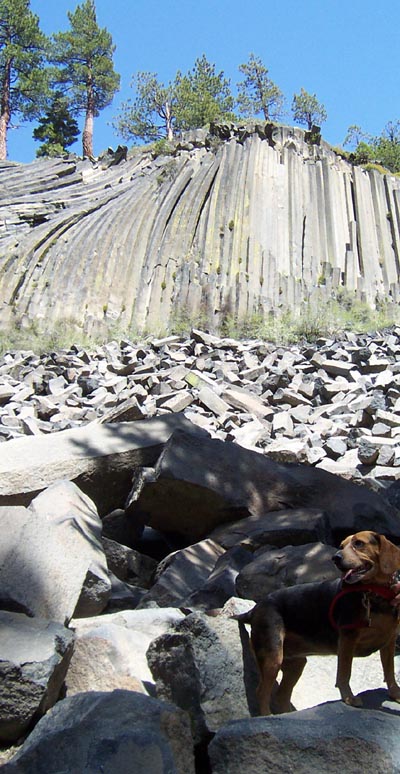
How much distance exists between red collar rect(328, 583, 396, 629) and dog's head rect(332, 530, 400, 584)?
0.02 meters

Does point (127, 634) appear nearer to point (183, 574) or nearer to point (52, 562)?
point (52, 562)

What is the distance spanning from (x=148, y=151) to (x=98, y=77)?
15.3 meters

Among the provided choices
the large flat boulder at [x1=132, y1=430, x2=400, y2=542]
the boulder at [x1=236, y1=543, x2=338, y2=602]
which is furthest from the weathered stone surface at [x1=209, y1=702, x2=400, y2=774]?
the large flat boulder at [x1=132, y1=430, x2=400, y2=542]

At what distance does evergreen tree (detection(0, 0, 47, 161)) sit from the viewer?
35.8 m

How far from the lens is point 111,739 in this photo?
2043mm

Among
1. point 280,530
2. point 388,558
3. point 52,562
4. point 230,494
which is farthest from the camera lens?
point 230,494

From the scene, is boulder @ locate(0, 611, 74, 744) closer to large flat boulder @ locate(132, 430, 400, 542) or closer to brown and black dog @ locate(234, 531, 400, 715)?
brown and black dog @ locate(234, 531, 400, 715)

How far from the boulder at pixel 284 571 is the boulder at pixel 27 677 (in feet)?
4.17

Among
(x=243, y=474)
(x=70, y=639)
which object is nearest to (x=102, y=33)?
(x=243, y=474)

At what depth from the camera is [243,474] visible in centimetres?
539

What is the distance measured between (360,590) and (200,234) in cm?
1605

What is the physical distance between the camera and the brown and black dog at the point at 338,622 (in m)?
2.60

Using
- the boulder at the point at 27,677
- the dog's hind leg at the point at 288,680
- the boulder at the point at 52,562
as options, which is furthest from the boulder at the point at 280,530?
the boulder at the point at 27,677

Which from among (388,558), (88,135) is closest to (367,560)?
(388,558)
